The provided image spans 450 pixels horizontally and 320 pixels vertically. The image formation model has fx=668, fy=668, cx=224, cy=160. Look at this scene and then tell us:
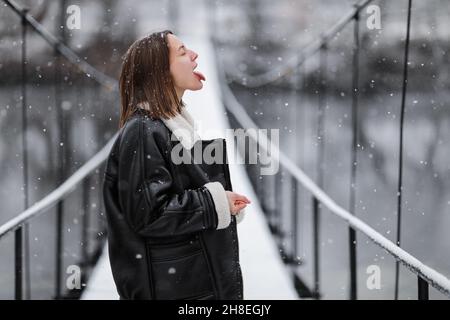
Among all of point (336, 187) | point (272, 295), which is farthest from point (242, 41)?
point (272, 295)

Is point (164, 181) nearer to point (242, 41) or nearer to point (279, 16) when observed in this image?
point (279, 16)

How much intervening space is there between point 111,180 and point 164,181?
10cm

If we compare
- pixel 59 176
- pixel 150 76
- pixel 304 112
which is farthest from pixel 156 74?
pixel 304 112

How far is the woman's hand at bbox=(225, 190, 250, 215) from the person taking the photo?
1.22 m

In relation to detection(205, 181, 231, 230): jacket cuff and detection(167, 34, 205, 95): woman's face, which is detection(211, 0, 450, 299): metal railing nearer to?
detection(205, 181, 231, 230): jacket cuff

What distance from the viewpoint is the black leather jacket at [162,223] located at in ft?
3.80

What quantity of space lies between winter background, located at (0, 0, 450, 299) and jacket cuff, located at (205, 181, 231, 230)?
1.67 m

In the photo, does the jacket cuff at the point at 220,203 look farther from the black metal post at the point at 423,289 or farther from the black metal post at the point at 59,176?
the black metal post at the point at 59,176

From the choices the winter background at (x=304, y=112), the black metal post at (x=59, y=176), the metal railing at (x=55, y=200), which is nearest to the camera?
the metal railing at (x=55, y=200)

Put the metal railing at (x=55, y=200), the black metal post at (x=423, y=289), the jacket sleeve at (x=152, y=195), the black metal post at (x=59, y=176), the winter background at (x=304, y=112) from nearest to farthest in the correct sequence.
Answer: the jacket sleeve at (x=152, y=195) < the black metal post at (x=423, y=289) < the metal railing at (x=55, y=200) < the black metal post at (x=59, y=176) < the winter background at (x=304, y=112)

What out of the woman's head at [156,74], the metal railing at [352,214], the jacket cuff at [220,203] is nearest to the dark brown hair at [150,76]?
the woman's head at [156,74]
